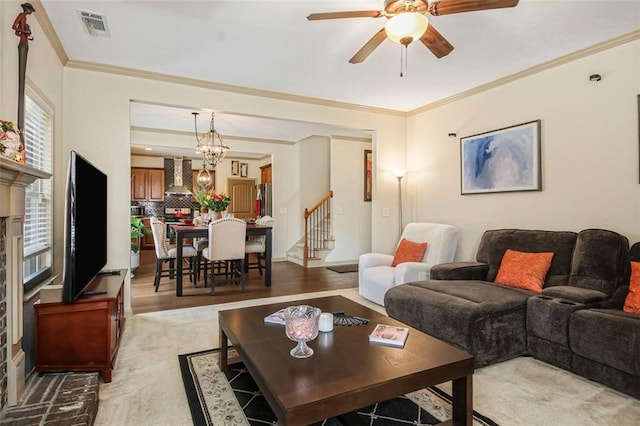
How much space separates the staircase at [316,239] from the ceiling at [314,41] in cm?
334

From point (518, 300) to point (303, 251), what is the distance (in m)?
5.03

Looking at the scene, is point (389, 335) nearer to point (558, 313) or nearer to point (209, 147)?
point (558, 313)

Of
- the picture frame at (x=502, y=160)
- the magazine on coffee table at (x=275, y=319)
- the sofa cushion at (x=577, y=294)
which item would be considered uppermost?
the picture frame at (x=502, y=160)

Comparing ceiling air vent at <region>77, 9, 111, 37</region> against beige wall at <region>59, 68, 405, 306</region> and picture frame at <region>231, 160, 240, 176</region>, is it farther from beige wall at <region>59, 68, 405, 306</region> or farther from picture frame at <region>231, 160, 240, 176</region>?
picture frame at <region>231, 160, 240, 176</region>

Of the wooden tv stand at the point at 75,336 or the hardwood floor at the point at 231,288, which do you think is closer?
the wooden tv stand at the point at 75,336

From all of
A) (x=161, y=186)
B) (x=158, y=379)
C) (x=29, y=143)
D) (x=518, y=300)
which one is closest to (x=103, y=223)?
(x=29, y=143)

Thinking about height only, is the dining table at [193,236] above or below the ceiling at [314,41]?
below

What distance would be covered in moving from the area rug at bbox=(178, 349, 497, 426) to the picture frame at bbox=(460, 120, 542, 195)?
8.55ft

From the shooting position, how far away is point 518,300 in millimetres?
2791

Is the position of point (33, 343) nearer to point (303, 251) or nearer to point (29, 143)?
point (29, 143)

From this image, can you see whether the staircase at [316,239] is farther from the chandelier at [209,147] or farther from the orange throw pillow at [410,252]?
the orange throw pillow at [410,252]

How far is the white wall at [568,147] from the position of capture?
3.03 metres

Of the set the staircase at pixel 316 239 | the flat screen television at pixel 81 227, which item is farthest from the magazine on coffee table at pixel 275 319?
the staircase at pixel 316 239

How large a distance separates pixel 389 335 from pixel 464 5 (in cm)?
195
